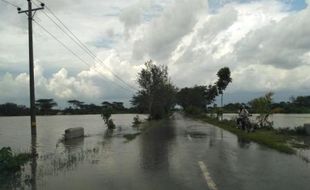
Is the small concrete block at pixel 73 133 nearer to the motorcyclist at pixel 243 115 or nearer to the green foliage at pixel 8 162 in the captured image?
the motorcyclist at pixel 243 115

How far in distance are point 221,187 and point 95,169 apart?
483 cm

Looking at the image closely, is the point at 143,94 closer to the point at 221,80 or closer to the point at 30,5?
the point at 221,80

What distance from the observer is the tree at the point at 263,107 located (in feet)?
130

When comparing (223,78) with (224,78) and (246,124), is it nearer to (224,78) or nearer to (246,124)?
(224,78)

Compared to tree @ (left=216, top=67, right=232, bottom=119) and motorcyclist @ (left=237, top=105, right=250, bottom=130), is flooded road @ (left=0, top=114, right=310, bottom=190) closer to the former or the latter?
motorcyclist @ (left=237, top=105, right=250, bottom=130)

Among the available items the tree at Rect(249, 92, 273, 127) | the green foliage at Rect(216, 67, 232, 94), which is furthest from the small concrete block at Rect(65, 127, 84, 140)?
the green foliage at Rect(216, 67, 232, 94)

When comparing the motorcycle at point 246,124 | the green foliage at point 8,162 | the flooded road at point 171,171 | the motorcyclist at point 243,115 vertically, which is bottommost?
the flooded road at point 171,171

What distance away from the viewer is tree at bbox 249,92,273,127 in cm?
3966

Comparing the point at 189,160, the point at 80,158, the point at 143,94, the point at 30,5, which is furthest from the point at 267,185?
the point at 143,94

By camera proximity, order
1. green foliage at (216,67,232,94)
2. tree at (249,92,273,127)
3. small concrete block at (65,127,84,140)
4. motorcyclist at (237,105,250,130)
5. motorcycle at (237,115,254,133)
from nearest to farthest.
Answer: small concrete block at (65,127,84,140), motorcycle at (237,115,254,133), motorcyclist at (237,105,250,130), tree at (249,92,273,127), green foliage at (216,67,232,94)

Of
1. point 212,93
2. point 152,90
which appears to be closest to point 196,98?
point 212,93

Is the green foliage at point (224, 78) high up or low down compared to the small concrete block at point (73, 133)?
up

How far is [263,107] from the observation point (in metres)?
39.8

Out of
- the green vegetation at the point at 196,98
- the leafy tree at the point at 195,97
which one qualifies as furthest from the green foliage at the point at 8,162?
the leafy tree at the point at 195,97
